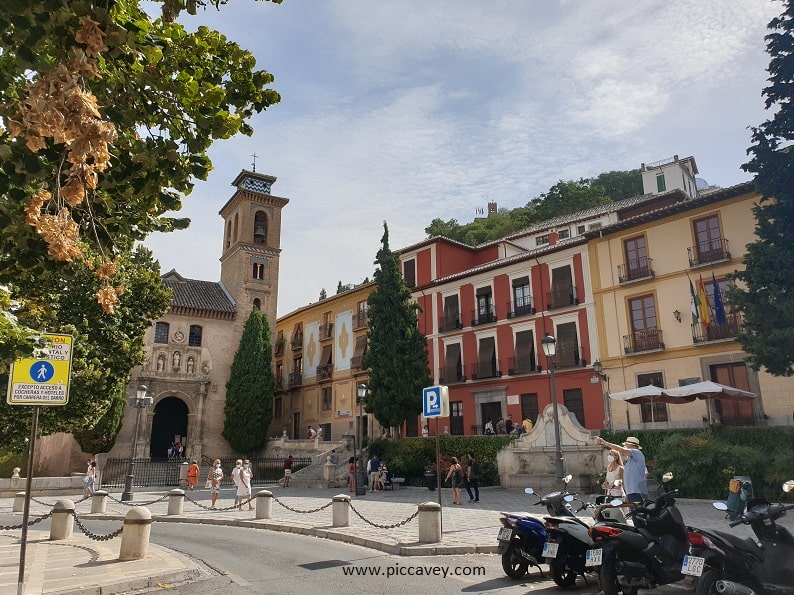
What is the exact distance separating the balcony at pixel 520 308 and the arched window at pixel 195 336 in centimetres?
2133

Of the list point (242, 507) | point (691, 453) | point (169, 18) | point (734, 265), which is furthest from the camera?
point (734, 265)

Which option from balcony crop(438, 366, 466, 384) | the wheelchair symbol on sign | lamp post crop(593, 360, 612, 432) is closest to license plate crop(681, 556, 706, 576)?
the wheelchair symbol on sign

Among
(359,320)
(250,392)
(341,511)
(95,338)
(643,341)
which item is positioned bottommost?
(341,511)

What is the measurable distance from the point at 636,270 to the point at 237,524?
2064cm

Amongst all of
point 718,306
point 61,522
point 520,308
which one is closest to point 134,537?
point 61,522

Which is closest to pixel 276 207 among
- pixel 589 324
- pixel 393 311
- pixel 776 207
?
pixel 393 311

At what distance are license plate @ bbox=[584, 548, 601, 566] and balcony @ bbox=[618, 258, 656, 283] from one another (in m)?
22.0

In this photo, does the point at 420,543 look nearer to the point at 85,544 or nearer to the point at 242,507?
the point at 85,544

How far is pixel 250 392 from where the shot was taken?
3850 cm

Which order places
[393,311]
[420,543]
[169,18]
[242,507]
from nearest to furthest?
[169,18] → [420,543] → [242,507] → [393,311]

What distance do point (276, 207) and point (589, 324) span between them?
26.1m

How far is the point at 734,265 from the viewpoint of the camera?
24.2 m

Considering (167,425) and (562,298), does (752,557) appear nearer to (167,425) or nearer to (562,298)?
(562,298)

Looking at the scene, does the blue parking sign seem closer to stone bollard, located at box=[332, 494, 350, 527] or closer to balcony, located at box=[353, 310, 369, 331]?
stone bollard, located at box=[332, 494, 350, 527]
